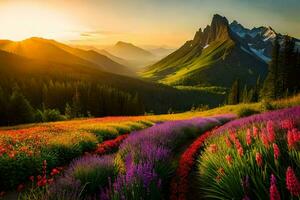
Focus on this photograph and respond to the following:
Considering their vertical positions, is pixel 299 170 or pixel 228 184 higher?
pixel 299 170

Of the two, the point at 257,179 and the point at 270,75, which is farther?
the point at 270,75

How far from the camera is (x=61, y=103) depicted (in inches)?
5458

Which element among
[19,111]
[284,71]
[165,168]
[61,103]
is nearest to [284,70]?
[284,71]

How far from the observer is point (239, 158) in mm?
6316

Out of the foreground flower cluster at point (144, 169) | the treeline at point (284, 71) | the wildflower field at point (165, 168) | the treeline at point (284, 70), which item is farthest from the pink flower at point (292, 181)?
the treeline at point (284, 71)

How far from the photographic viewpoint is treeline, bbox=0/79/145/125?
77.9 meters

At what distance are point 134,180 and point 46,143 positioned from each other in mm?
8033

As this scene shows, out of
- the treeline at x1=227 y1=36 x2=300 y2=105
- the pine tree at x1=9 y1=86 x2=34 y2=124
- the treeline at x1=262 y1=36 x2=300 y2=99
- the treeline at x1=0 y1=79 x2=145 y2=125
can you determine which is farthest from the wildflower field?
the treeline at x1=262 y1=36 x2=300 y2=99

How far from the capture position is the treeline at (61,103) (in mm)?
77938

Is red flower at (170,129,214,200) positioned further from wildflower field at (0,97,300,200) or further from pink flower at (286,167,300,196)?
pink flower at (286,167,300,196)

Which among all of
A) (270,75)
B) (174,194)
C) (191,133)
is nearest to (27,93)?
(270,75)

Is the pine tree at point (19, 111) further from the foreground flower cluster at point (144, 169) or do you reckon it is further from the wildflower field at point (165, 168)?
the foreground flower cluster at point (144, 169)

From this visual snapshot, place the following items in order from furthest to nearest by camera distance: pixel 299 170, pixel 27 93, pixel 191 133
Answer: pixel 27 93 < pixel 191 133 < pixel 299 170

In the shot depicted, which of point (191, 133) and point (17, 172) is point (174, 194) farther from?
point (191, 133)
